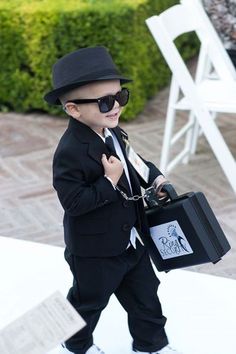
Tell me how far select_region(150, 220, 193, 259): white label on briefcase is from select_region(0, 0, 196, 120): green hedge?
2634mm

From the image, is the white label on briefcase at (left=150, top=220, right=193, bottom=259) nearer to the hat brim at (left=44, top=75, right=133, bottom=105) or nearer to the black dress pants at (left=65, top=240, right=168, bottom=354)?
the black dress pants at (left=65, top=240, right=168, bottom=354)

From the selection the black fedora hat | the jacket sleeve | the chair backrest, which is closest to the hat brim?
the black fedora hat

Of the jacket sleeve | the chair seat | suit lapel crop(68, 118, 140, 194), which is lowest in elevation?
the chair seat

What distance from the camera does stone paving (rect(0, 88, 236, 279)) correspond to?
3.53m

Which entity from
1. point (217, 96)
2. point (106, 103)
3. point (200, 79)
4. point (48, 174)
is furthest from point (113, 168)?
point (48, 174)

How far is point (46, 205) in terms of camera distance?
12.4 ft

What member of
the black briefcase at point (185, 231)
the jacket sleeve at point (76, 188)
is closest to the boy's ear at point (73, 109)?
the jacket sleeve at point (76, 188)

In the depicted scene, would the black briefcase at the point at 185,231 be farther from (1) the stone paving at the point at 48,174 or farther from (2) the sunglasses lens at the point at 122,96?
(1) the stone paving at the point at 48,174

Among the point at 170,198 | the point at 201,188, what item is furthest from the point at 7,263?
the point at 201,188

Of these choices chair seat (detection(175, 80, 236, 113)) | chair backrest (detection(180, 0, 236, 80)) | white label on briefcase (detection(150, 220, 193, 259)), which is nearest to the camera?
white label on briefcase (detection(150, 220, 193, 259))

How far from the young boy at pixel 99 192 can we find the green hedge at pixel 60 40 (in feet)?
8.44

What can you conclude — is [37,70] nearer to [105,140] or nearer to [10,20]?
[10,20]

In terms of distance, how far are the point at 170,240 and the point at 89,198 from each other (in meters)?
0.36

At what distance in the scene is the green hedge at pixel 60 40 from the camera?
15.0ft
